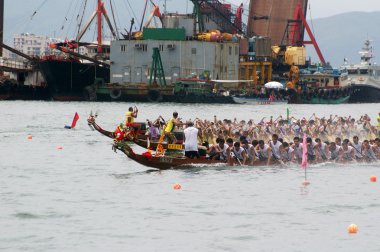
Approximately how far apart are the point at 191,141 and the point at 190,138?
0.16 m

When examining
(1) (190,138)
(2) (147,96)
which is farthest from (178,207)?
(2) (147,96)

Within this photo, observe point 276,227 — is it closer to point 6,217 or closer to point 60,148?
point 6,217

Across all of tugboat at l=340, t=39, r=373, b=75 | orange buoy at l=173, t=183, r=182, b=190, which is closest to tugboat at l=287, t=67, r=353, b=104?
tugboat at l=340, t=39, r=373, b=75

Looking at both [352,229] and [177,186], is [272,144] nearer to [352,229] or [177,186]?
[177,186]

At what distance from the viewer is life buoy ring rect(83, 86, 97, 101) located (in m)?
121

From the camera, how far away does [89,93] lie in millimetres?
122562

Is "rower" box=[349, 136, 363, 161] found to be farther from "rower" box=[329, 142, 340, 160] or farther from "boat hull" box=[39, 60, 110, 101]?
"boat hull" box=[39, 60, 110, 101]

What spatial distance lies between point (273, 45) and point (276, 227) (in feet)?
406

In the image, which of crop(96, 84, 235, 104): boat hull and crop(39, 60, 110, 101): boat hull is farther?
crop(39, 60, 110, 101): boat hull

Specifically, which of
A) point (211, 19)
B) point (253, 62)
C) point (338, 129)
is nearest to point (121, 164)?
point (338, 129)

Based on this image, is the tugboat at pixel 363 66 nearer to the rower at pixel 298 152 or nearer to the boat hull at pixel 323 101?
the boat hull at pixel 323 101

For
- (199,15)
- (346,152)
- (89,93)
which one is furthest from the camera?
(199,15)

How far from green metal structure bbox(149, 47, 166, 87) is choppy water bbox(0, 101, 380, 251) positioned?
6767 cm

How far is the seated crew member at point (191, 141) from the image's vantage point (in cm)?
4038
